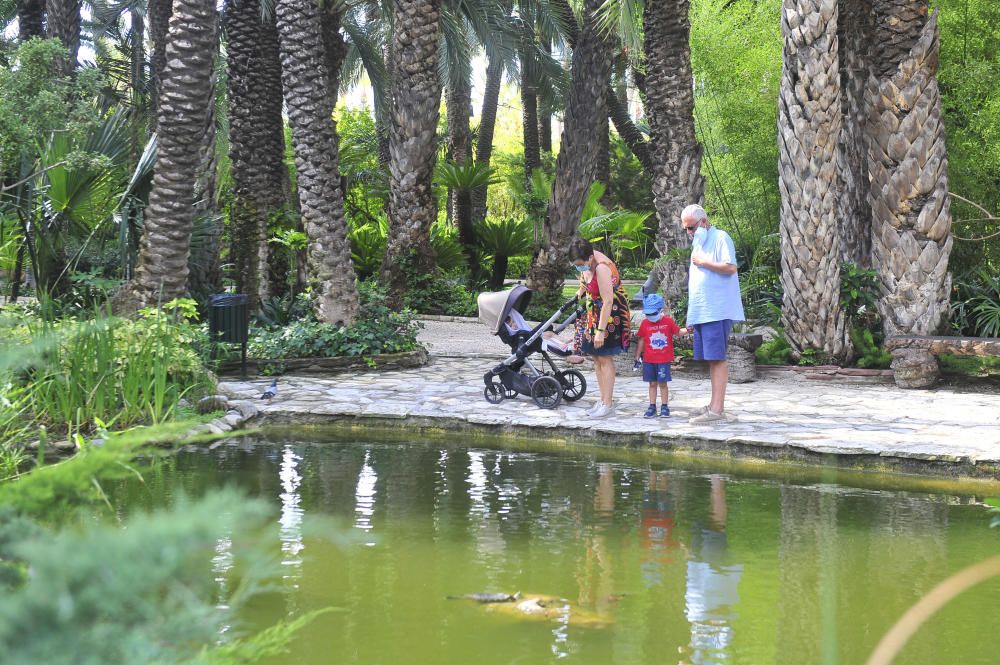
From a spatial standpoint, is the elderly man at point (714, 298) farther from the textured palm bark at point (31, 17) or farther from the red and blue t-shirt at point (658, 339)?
the textured palm bark at point (31, 17)

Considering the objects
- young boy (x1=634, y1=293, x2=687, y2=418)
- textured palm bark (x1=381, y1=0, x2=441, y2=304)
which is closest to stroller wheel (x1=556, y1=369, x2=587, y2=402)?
young boy (x1=634, y1=293, x2=687, y2=418)

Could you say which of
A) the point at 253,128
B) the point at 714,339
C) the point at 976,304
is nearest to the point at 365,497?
the point at 714,339

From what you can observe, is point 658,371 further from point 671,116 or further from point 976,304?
point 671,116

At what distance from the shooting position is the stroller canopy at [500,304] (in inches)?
406

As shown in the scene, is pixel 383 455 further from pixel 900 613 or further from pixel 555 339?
pixel 900 613

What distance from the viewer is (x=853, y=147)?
1306cm

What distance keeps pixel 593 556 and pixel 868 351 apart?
23.5 ft

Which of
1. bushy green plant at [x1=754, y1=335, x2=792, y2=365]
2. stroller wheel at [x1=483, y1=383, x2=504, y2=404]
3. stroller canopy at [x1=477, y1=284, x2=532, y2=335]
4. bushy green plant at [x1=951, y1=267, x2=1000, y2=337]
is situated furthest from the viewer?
bushy green plant at [x1=754, y1=335, x2=792, y2=365]

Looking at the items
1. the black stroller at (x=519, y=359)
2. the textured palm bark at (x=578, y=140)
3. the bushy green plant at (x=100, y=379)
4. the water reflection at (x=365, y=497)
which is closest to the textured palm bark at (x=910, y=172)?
the black stroller at (x=519, y=359)

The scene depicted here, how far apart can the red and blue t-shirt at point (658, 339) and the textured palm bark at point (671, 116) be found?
15.0ft

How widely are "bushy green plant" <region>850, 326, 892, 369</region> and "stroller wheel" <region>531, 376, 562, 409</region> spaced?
3954 mm

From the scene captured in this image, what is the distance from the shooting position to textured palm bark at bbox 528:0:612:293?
1720 centimetres

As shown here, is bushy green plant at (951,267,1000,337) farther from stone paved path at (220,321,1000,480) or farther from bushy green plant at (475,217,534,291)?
bushy green plant at (475,217,534,291)

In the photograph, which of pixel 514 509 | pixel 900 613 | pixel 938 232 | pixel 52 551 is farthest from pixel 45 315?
pixel 938 232
